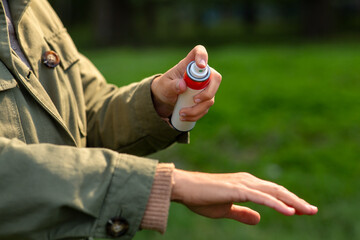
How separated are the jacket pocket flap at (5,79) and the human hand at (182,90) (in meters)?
0.63

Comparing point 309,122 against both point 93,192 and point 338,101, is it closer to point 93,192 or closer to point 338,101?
point 338,101

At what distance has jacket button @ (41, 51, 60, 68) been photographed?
1879 mm

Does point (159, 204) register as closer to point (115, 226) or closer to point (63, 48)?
point (115, 226)

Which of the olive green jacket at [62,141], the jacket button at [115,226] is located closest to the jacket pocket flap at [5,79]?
the olive green jacket at [62,141]

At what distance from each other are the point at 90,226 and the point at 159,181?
242mm

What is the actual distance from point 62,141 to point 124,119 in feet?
1.56

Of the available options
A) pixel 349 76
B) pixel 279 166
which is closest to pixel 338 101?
pixel 349 76

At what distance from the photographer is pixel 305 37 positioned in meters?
18.8

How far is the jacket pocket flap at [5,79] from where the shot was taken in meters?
1.62

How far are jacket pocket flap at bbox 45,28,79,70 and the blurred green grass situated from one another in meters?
2.21

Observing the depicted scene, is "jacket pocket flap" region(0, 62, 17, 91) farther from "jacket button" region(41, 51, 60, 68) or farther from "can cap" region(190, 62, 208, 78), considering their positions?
"can cap" region(190, 62, 208, 78)

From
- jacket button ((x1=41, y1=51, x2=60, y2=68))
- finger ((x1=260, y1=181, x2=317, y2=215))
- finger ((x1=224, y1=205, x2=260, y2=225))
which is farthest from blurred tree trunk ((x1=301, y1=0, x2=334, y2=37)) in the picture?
finger ((x1=260, y1=181, x2=317, y2=215))

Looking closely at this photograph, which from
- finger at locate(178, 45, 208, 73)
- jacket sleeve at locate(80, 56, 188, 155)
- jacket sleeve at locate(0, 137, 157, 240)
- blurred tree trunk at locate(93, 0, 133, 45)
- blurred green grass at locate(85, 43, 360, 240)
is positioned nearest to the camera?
jacket sleeve at locate(0, 137, 157, 240)

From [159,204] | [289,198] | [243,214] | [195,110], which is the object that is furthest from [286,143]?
[159,204]
